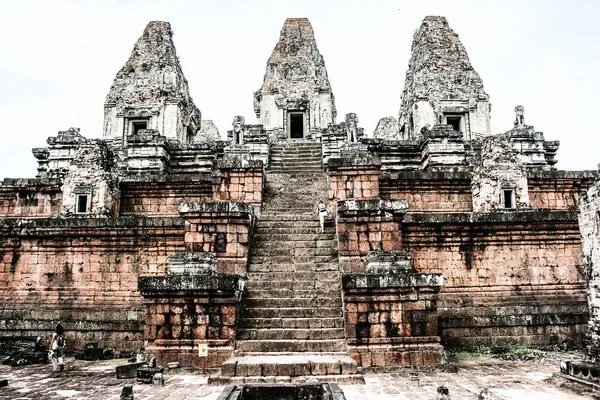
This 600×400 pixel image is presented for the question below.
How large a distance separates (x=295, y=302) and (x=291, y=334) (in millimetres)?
768

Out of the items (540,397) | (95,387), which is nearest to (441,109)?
(540,397)

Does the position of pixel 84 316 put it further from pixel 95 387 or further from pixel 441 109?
pixel 441 109

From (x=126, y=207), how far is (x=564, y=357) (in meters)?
11.4

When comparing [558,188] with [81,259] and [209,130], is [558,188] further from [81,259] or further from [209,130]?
[209,130]

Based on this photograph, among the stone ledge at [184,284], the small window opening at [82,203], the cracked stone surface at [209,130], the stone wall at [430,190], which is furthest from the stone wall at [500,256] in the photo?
the cracked stone surface at [209,130]

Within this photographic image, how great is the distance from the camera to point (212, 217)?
9.86 meters

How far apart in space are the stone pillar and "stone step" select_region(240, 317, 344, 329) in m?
0.40

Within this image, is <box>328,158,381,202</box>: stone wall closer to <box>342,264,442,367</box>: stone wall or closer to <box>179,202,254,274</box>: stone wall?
<box>179,202,254,274</box>: stone wall

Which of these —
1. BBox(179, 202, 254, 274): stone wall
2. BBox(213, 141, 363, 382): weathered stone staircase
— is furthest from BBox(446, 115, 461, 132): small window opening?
BBox(179, 202, 254, 274): stone wall

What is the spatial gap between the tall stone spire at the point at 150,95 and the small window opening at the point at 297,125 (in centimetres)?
543

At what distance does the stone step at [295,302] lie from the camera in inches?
359

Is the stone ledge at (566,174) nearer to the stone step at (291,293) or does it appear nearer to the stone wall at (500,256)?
the stone wall at (500,256)

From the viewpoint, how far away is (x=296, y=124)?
90.5 feet

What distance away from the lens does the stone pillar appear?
27.2 ft
